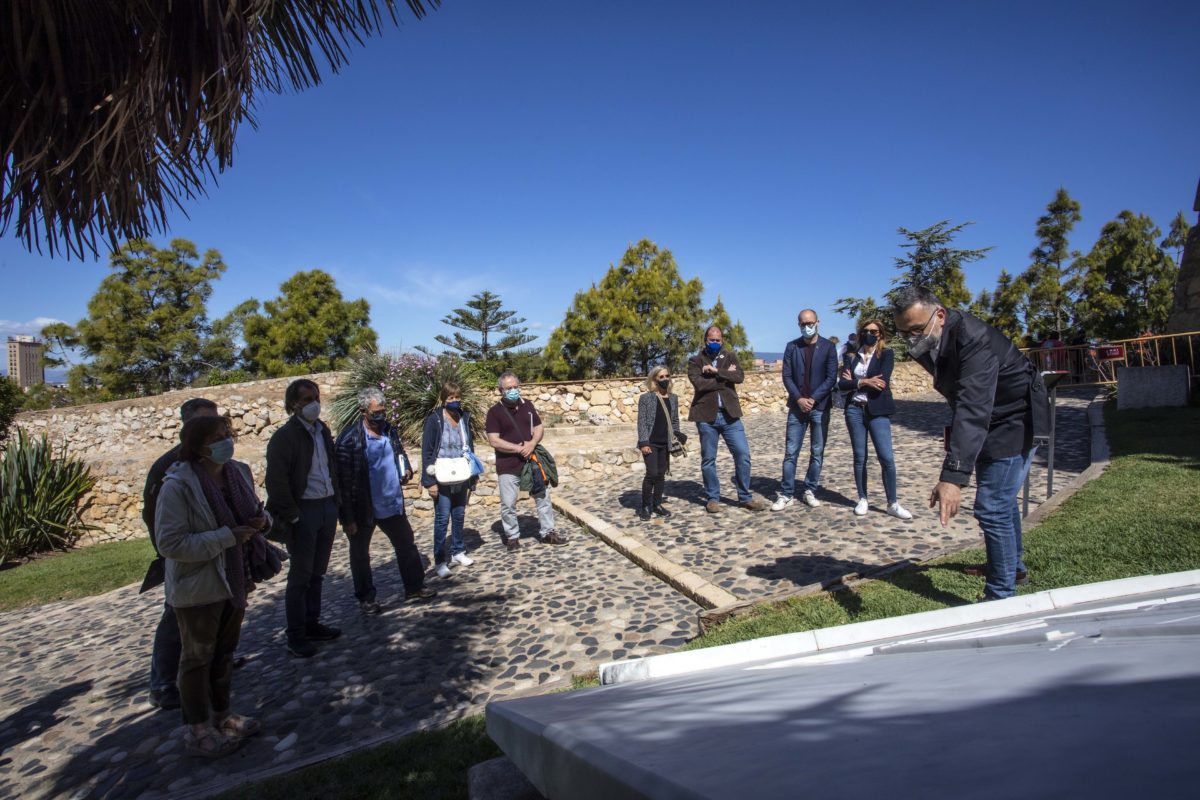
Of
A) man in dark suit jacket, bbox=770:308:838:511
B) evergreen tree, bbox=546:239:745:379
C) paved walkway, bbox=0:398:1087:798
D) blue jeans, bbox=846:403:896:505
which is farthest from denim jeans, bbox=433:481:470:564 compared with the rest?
evergreen tree, bbox=546:239:745:379

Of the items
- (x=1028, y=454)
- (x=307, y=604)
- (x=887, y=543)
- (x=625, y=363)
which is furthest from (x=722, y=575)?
(x=625, y=363)

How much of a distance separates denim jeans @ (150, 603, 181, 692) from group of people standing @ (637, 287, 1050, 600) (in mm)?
4339

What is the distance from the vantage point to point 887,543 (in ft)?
16.7

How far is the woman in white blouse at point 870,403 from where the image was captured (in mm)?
5633

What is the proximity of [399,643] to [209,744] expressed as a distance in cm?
140

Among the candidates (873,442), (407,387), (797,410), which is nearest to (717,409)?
(797,410)

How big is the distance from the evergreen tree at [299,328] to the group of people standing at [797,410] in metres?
27.6

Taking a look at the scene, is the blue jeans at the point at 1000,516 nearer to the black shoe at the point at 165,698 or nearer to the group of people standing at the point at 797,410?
the group of people standing at the point at 797,410

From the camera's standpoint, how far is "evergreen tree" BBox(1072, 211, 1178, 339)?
1162 inches

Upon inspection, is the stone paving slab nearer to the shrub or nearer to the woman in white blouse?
the woman in white blouse

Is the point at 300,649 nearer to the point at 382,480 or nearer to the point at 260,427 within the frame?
the point at 382,480

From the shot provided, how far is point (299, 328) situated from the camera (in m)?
31.0

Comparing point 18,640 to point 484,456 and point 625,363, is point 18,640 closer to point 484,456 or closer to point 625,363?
point 484,456

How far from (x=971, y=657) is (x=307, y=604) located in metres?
4.64
